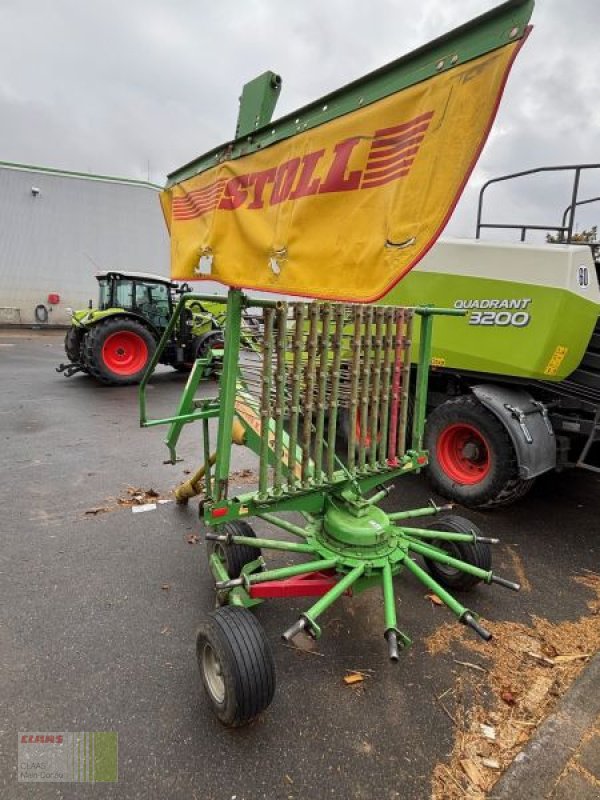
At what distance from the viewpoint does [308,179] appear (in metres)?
1.73

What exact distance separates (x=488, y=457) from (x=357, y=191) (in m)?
3.10

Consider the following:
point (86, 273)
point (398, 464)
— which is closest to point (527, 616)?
point (398, 464)

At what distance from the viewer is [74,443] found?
570 cm

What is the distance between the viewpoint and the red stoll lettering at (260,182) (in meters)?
1.89

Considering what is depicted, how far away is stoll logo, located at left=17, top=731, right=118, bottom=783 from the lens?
1821mm

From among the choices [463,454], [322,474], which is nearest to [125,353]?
[463,454]

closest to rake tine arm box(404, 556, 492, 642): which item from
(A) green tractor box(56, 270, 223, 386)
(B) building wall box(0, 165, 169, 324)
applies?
(A) green tractor box(56, 270, 223, 386)

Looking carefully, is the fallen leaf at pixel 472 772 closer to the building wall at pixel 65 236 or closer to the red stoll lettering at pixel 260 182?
the red stoll lettering at pixel 260 182

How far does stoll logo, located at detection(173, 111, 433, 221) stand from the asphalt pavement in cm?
215

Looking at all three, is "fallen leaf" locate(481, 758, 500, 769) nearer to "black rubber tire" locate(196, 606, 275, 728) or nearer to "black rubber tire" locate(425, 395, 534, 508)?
"black rubber tire" locate(196, 606, 275, 728)

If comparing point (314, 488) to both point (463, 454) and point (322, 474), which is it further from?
point (463, 454)

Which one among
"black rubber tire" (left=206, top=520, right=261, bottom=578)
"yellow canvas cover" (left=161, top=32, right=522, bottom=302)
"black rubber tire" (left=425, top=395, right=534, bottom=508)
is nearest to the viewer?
"yellow canvas cover" (left=161, top=32, right=522, bottom=302)

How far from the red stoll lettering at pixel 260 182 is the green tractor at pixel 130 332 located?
6805mm

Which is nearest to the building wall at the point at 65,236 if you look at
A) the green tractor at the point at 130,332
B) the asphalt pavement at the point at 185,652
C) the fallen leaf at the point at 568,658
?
the green tractor at the point at 130,332
